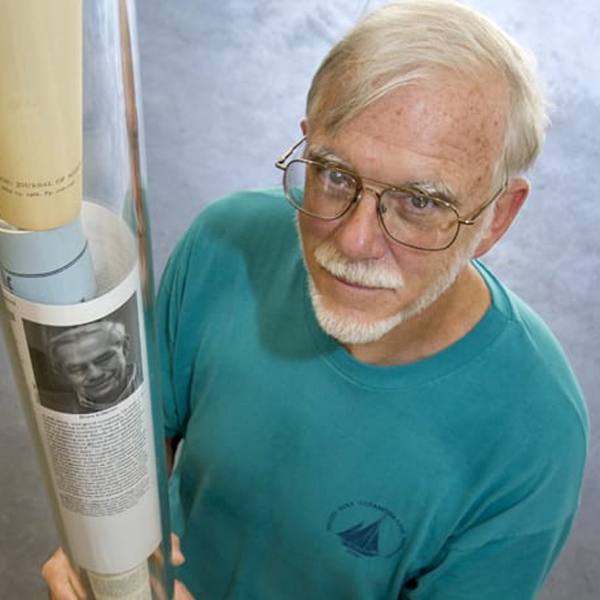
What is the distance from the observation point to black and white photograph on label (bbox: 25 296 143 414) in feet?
1.54

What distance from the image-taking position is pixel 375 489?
1193 millimetres

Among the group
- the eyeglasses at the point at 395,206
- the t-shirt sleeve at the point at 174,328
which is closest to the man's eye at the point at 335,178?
the eyeglasses at the point at 395,206

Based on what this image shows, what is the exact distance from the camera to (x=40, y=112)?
363mm

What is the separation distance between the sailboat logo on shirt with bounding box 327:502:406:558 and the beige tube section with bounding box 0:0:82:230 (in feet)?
2.86

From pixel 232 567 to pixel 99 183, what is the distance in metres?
1.06

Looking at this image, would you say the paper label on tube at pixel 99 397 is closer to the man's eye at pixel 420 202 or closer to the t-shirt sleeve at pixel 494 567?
the man's eye at pixel 420 202

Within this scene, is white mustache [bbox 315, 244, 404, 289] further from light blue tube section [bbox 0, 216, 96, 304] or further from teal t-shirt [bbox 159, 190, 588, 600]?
light blue tube section [bbox 0, 216, 96, 304]

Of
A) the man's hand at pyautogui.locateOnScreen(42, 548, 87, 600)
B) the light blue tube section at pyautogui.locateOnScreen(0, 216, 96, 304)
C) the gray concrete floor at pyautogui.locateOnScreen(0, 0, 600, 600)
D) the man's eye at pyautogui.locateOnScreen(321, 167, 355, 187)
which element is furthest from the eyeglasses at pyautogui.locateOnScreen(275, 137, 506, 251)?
the gray concrete floor at pyautogui.locateOnScreen(0, 0, 600, 600)

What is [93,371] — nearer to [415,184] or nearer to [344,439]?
[415,184]

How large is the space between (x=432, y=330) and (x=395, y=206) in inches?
7.8

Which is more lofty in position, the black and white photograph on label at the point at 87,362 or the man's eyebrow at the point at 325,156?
the black and white photograph on label at the point at 87,362

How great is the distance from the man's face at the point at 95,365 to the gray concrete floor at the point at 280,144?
204 cm

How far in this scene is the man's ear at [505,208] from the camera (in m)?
1.10

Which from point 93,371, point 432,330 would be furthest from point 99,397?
point 432,330
